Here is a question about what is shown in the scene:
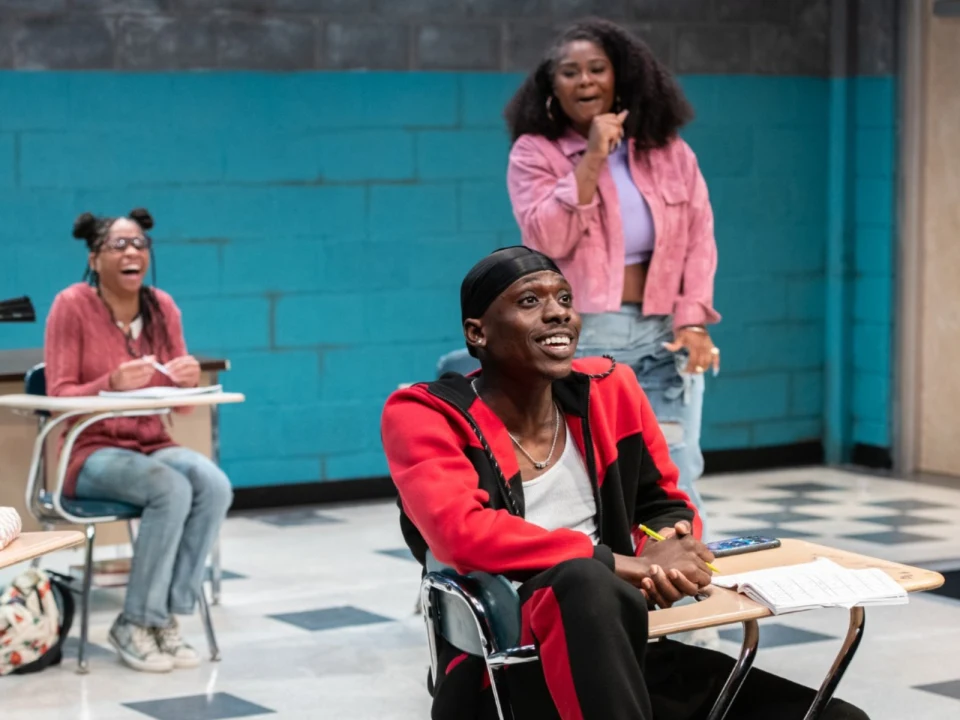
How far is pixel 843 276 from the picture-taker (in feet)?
24.4

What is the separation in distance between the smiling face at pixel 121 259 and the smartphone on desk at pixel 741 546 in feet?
7.58

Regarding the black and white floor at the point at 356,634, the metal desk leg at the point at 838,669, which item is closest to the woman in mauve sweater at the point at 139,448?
the black and white floor at the point at 356,634

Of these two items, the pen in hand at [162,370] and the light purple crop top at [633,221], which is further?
the pen in hand at [162,370]

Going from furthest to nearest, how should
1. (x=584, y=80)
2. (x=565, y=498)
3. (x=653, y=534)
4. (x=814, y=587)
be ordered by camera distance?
(x=584, y=80) → (x=565, y=498) → (x=653, y=534) → (x=814, y=587)

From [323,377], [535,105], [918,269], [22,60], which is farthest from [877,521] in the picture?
[22,60]

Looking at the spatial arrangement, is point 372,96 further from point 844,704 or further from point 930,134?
point 844,704

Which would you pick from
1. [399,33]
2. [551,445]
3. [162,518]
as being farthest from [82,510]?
[399,33]

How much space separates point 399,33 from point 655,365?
9.70 feet

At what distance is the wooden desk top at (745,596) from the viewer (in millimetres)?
2211

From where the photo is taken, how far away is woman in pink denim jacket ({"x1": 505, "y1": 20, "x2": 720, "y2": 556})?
3.94 metres

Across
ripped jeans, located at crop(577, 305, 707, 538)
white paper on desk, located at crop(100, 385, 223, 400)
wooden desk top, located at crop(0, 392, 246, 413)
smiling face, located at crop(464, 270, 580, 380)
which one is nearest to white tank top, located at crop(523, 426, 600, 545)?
smiling face, located at crop(464, 270, 580, 380)

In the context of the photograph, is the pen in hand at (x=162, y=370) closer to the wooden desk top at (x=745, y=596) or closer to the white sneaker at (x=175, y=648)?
the white sneaker at (x=175, y=648)

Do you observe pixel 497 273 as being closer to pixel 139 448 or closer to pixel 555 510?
pixel 555 510

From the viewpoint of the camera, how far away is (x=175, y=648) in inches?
164
